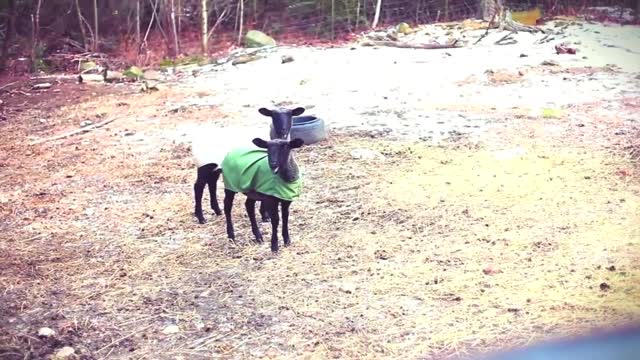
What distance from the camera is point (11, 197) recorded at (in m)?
5.00

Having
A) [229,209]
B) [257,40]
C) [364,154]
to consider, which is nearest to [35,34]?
[257,40]

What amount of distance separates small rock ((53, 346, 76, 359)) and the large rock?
922cm

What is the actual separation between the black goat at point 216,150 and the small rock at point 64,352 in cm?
144

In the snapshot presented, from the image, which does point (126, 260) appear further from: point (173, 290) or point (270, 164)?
point (270, 164)

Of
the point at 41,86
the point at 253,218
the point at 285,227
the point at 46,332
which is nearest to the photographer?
the point at 46,332

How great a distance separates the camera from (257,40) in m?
11.8

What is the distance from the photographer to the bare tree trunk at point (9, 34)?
35.1 feet

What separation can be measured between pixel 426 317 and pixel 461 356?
33 centimetres

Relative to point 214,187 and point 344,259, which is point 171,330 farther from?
point 214,187

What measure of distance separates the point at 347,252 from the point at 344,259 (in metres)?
0.09

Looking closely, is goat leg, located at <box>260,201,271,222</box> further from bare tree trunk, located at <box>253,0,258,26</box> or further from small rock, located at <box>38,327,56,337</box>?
bare tree trunk, located at <box>253,0,258,26</box>

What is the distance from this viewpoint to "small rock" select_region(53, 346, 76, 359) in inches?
111

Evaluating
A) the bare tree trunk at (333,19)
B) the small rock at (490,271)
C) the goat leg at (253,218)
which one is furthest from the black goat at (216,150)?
the bare tree trunk at (333,19)

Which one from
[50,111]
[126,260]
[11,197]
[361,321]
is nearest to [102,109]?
[50,111]
